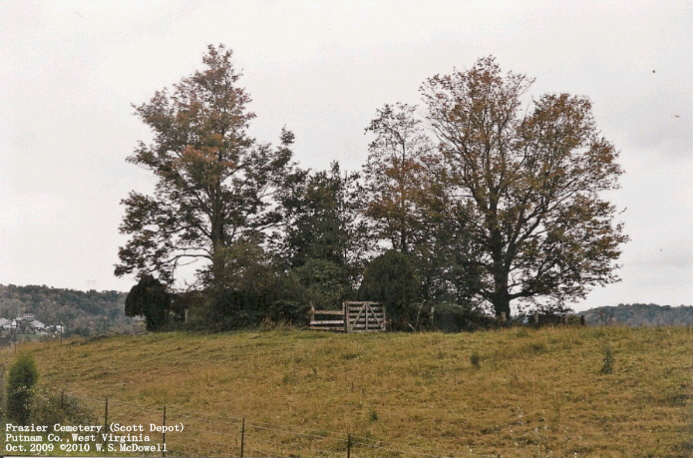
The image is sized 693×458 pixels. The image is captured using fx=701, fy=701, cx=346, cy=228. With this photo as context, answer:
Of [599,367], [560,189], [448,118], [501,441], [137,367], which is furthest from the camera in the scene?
[448,118]

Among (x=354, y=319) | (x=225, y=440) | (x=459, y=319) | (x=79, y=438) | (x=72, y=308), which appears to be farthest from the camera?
(x=72, y=308)

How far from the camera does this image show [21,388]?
18484 mm

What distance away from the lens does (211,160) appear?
130ft

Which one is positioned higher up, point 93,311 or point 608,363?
point 93,311

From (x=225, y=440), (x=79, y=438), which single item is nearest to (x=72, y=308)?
(x=79, y=438)

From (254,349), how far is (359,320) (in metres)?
6.12

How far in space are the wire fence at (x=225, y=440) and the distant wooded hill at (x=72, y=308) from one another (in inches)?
306

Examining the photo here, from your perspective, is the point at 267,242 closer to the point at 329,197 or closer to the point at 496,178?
the point at 329,197

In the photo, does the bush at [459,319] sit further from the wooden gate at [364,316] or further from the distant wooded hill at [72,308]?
the distant wooded hill at [72,308]

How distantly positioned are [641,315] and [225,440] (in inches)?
888

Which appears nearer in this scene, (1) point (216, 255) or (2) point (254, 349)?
(2) point (254, 349)

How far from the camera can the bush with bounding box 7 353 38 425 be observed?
18212 millimetres

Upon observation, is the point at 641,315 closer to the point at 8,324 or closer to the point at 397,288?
the point at 397,288

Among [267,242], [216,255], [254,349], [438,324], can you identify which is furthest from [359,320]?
[267,242]
